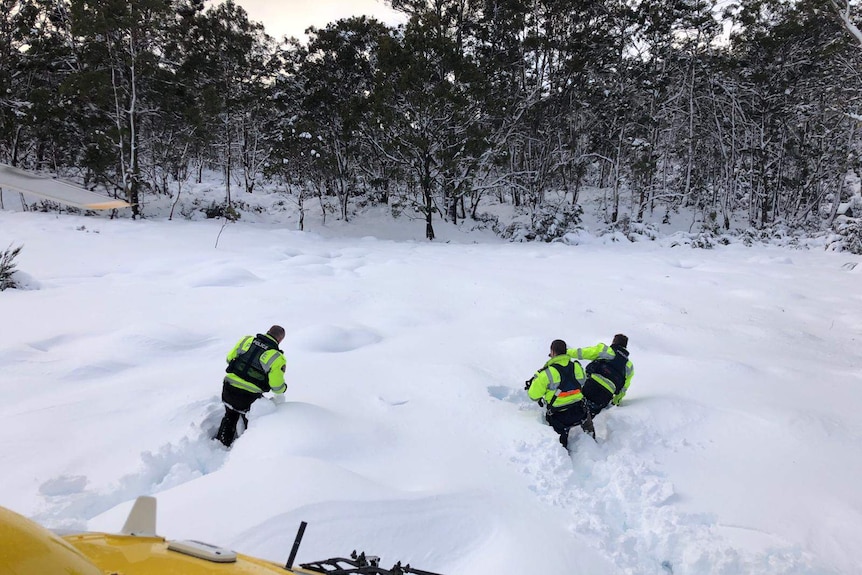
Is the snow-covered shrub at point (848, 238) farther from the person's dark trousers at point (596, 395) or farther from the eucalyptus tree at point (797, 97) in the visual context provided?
the person's dark trousers at point (596, 395)

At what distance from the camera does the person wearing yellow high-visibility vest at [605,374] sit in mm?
4730

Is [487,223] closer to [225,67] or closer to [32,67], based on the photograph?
[225,67]

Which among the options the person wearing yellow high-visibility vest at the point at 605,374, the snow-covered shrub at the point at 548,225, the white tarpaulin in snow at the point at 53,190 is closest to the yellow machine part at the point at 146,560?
the white tarpaulin in snow at the point at 53,190

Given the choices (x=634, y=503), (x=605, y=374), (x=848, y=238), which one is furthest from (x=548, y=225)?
(x=634, y=503)

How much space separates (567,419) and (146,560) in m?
3.71

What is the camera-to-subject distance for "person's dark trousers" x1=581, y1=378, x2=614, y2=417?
4723mm

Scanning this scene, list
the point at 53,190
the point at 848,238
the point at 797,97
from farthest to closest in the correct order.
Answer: the point at 797,97 < the point at 848,238 < the point at 53,190

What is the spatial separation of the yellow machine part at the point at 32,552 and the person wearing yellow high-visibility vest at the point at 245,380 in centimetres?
329

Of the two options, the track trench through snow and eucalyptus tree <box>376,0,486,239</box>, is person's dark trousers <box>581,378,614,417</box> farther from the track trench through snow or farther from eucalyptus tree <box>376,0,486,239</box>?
eucalyptus tree <box>376,0,486,239</box>

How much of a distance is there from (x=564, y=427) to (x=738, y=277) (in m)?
9.87

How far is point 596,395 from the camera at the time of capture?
4.75 m

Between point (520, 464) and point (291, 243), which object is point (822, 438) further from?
point (291, 243)

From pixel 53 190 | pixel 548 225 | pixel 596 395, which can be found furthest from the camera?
pixel 548 225

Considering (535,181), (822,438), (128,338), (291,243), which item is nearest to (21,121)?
(291,243)
